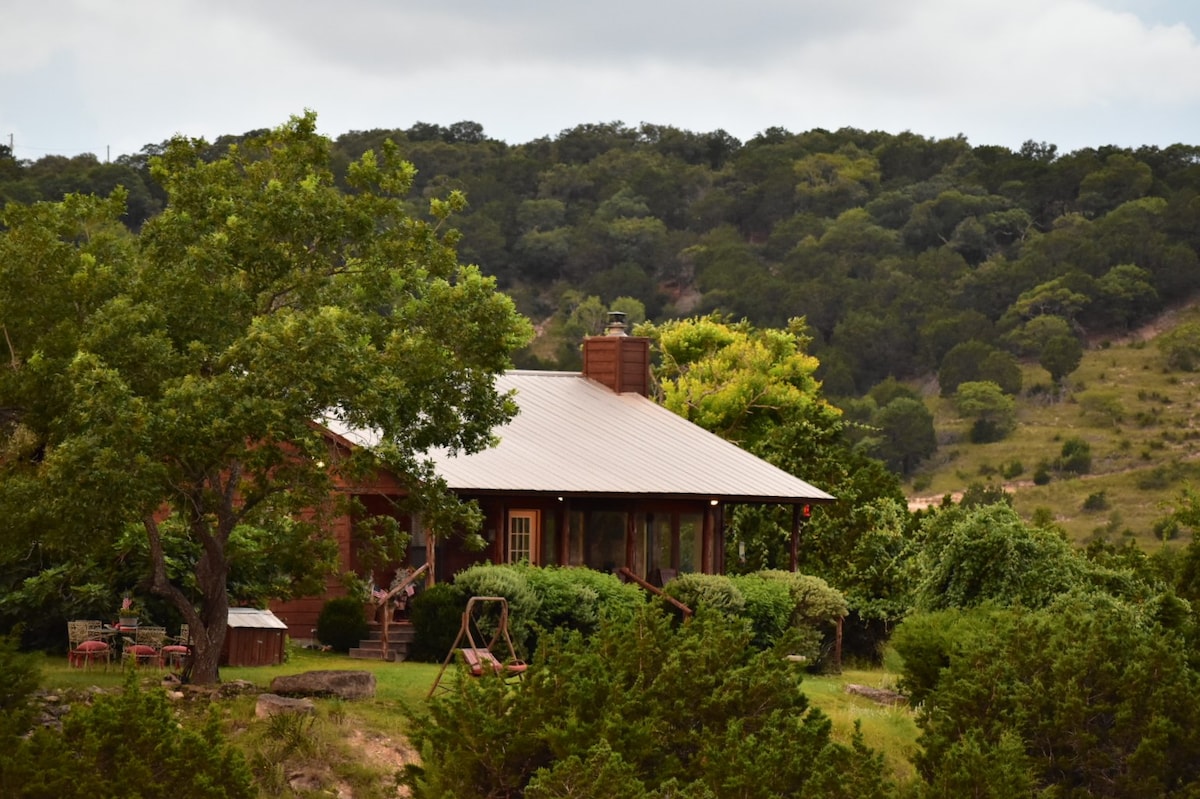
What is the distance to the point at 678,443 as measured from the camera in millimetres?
35688

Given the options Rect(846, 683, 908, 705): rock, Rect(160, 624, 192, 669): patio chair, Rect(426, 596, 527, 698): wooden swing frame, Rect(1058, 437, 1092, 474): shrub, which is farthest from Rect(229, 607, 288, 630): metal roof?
Rect(1058, 437, 1092, 474): shrub

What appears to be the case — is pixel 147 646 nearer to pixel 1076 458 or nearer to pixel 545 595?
pixel 545 595

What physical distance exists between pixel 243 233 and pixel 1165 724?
Answer: 1174 centimetres

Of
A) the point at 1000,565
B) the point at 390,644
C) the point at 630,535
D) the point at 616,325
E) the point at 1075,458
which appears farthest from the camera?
the point at 1075,458

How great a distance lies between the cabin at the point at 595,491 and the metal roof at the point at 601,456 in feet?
0.11

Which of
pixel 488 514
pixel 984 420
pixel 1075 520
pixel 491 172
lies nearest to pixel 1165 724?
pixel 488 514

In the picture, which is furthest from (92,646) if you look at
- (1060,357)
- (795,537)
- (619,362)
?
(1060,357)

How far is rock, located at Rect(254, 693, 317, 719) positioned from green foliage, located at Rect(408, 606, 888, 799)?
4.34 m

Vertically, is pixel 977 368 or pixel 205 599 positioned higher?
pixel 977 368

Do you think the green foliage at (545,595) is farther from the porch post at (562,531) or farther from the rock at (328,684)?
the rock at (328,684)

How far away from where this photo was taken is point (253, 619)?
26516 mm

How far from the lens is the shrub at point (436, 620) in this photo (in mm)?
27812

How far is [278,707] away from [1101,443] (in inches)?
2650

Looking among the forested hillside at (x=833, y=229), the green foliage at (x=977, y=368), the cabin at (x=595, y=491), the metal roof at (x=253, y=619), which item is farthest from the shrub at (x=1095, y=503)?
the metal roof at (x=253, y=619)
